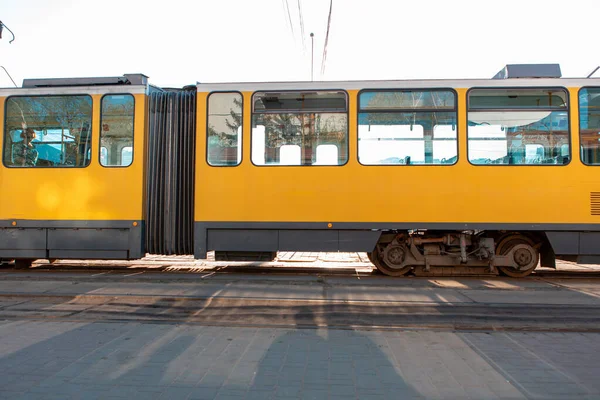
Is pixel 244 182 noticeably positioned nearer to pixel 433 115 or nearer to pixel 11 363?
pixel 433 115

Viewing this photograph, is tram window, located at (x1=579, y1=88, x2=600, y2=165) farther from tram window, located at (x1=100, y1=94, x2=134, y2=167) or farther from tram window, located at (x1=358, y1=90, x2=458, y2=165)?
tram window, located at (x1=100, y1=94, x2=134, y2=167)

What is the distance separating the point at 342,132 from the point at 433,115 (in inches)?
60.1

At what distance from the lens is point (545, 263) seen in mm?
7152

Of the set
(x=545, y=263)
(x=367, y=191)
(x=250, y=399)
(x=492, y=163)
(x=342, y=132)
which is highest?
(x=342, y=132)

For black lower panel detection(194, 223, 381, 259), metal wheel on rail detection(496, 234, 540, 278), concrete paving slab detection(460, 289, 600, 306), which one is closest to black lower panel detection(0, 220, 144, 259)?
black lower panel detection(194, 223, 381, 259)

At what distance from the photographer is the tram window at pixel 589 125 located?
678cm

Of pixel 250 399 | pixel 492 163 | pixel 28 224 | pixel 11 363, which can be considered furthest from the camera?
pixel 28 224

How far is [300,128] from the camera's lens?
7.07 metres

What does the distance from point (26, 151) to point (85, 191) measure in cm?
138

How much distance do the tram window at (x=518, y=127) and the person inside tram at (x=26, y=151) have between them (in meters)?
7.63

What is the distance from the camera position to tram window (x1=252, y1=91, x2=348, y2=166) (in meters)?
7.02

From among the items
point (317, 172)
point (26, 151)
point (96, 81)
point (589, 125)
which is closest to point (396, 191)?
point (317, 172)

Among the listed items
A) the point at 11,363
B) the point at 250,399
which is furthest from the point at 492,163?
the point at 11,363

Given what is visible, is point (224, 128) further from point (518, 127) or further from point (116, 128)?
point (518, 127)
